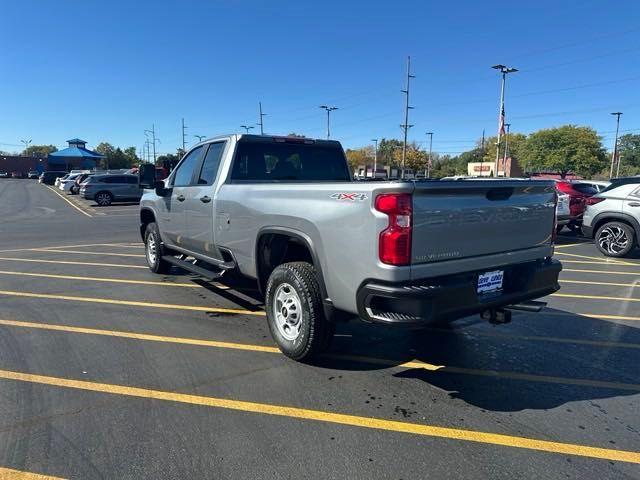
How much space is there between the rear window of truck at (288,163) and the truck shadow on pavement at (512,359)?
1.89 meters

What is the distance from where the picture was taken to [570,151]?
8600 centimetres

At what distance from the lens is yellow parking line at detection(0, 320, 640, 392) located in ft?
12.8

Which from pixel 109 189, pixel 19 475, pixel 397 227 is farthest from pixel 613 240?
pixel 109 189

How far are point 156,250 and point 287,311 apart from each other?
411cm

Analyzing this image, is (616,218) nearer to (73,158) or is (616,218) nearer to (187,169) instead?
(187,169)

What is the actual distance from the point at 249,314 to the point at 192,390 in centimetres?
198

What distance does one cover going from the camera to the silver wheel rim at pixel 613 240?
33.8 feet

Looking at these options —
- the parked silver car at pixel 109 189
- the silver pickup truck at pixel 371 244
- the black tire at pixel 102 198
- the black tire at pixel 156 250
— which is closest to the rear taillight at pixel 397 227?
the silver pickup truck at pixel 371 244

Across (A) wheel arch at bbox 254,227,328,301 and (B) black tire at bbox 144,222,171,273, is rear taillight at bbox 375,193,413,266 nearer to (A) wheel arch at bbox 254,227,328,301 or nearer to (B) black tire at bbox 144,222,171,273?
(A) wheel arch at bbox 254,227,328,301

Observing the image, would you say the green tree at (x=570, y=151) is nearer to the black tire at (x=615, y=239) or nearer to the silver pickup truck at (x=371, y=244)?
the black tire at (x=615, y=239)

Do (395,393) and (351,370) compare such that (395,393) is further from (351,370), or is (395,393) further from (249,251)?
(249,251)

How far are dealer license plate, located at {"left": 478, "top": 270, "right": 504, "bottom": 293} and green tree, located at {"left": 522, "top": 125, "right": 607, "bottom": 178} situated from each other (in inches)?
3552

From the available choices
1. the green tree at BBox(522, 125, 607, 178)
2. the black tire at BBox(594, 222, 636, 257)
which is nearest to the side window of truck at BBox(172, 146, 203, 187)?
the black tire at BBox(594, 222, 636, 257)

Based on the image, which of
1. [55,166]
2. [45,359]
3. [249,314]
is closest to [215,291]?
[249,314]
